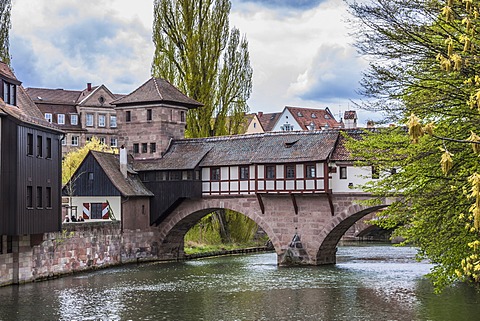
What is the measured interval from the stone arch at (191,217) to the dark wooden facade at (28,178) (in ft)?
34.3

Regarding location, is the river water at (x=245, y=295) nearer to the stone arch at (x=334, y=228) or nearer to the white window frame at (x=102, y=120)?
the stone arch at (x=334, y=228)

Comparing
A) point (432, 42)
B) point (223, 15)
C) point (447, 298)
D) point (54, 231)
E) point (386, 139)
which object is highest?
point (223, 15)

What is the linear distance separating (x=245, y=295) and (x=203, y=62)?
70.4 feet

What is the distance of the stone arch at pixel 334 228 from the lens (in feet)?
111

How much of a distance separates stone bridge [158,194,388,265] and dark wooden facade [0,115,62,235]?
10.6 meters

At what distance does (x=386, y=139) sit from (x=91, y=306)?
35.5 feet

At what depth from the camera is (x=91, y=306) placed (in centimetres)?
2283

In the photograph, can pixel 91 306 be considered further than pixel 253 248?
No

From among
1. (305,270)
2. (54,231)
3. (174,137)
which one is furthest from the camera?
(174,137)

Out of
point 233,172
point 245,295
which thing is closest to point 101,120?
point 233,172

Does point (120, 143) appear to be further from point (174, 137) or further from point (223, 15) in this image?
point (223, 15)

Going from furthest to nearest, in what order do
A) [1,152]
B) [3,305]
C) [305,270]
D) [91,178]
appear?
[91,178], [305,270], [1,152], [3,305]

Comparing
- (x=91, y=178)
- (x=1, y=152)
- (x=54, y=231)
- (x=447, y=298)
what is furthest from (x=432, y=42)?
(x=91, y=178)

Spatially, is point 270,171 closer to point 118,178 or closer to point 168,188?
point 168,188
